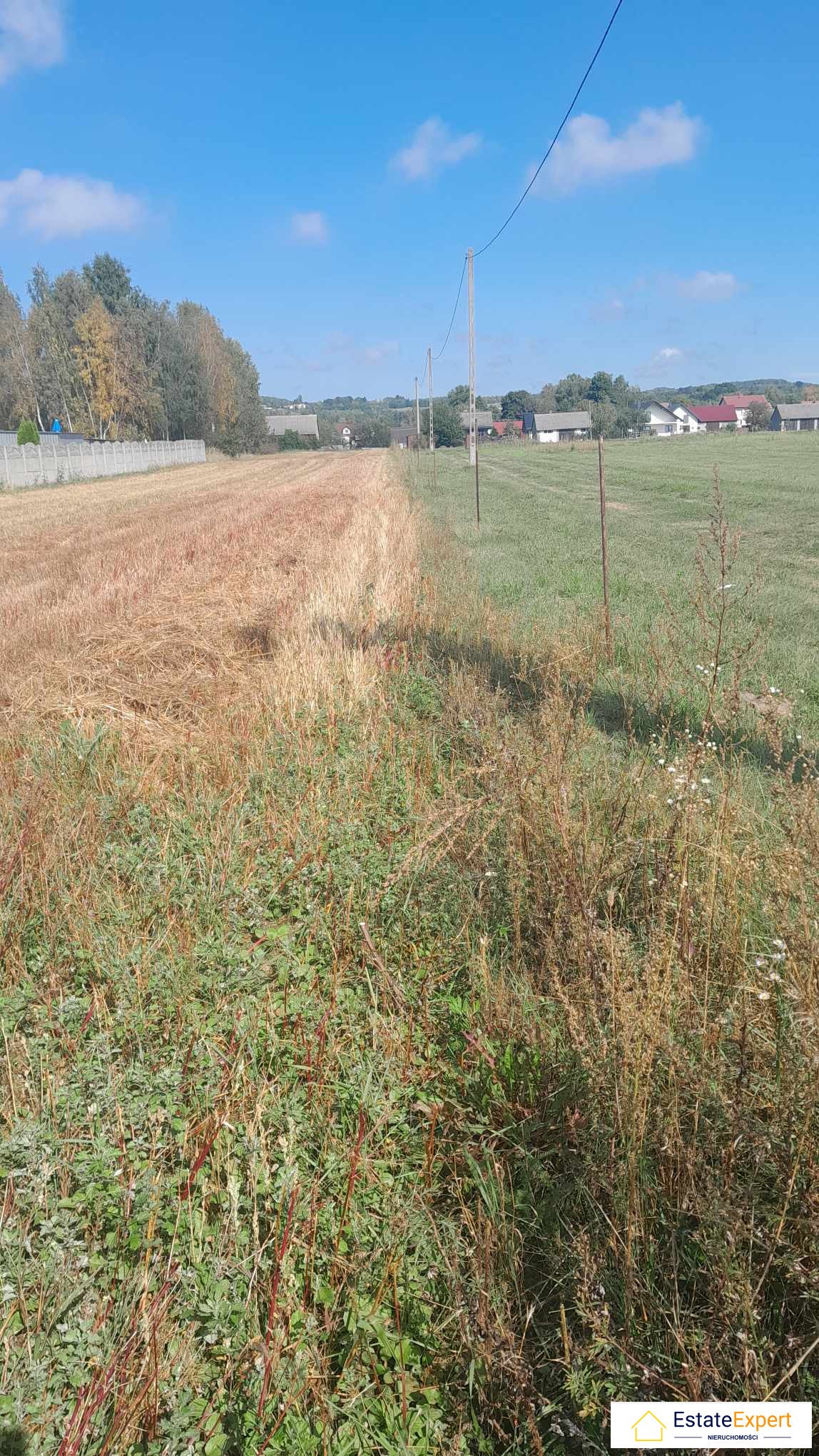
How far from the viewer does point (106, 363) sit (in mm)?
67250

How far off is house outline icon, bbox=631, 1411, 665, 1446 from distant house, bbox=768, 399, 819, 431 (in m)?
116

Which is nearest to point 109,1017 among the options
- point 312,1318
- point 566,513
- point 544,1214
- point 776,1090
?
point 312,1318

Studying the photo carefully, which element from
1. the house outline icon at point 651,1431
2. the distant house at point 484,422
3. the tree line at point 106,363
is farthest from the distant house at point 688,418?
the house outline icon at point 651,1431

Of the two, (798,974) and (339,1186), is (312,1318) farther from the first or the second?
(798,974)

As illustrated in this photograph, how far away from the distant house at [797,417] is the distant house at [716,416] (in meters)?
16.7

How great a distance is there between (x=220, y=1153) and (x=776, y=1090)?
1540 mm

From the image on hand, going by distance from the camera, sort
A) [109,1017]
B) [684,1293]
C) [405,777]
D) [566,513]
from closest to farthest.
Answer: [684,1293]
[109,1017]
[405,777]
[566,513]

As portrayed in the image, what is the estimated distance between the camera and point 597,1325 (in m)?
1.86

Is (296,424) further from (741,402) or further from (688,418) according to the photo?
(741,402)

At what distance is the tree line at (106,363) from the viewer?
67.8m

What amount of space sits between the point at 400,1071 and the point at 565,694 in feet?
11.9

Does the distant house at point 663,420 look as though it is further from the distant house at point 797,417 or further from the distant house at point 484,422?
the distant house at point 484,422

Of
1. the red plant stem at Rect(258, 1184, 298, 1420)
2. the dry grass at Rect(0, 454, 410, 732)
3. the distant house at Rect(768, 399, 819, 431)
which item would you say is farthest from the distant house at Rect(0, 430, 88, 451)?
the distant house at Rect(768, 399, 819, 431)

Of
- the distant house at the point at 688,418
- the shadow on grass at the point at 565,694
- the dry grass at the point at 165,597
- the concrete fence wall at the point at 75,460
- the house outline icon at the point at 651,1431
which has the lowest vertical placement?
the house outline icon at the point at 651,1431
